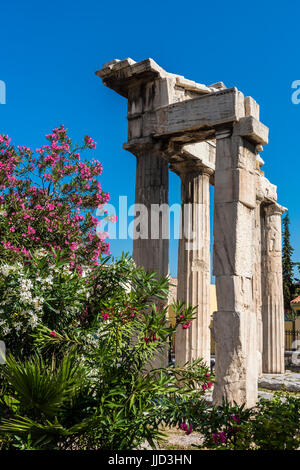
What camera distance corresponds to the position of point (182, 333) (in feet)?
33.5

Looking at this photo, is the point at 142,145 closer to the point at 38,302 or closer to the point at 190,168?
the point at 190,168

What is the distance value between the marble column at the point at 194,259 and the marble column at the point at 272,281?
3.75 m

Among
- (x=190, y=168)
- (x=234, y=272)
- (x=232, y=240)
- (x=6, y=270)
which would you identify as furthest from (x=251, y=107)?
(x=6, y=270)

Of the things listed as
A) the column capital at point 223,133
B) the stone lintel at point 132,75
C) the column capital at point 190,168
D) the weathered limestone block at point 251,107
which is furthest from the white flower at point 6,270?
the column capital at point 190,168

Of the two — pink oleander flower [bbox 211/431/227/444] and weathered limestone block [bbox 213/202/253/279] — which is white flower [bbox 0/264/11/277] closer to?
pink oleander flower [bbox 211/431/227/444]

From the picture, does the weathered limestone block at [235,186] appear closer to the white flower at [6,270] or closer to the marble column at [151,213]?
the marble column at [151,213]

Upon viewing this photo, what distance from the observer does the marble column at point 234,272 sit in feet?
25.5

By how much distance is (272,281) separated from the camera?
14211 millimetres

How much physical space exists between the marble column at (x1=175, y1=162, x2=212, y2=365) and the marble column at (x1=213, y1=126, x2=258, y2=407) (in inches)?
85.0

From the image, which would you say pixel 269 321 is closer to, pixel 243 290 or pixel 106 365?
pixel 243 290

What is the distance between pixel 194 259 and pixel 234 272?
108 inches

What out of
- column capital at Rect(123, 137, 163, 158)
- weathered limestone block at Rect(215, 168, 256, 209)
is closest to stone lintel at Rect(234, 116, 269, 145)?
weathered limestone block at Rect(215, 168, 256, 209)

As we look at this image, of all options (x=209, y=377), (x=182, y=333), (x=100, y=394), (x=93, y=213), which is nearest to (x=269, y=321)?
(x=182, y=333)
